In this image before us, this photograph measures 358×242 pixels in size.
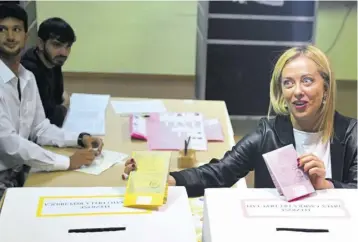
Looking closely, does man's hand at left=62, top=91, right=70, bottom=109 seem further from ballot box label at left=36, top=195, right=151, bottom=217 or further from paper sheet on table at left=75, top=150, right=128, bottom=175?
ballot box label at left=36, top=195, right=151, bottom=217

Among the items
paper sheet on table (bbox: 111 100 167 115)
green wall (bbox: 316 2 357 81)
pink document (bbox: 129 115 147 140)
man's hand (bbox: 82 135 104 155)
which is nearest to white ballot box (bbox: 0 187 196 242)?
man's hand (bbox: 82 135 104 155)

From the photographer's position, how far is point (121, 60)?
4262mm

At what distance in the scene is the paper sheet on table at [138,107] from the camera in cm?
241

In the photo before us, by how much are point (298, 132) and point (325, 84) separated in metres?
0.17

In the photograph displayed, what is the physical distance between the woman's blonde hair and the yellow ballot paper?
0.44m

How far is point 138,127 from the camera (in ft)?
7.30

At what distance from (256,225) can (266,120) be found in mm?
722

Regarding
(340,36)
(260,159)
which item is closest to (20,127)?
(260,159)

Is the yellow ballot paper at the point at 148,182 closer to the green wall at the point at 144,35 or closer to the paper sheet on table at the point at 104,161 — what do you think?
the paper sheet on table at the point at 104,161

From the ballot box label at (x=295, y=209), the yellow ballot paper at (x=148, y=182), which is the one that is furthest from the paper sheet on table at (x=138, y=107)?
the ballot box label at (x=295, y=209)

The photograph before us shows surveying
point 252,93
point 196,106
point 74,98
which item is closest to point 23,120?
point 74,98

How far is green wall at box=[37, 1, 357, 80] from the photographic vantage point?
4.12 m

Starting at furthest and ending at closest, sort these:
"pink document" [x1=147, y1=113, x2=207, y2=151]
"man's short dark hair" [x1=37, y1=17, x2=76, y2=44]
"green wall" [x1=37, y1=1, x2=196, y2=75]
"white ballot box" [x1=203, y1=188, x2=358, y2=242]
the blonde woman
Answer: "green wall" [x1=37, y1=1, x2=196, y2=75] → "man's short dark hair" [x1=37, y1=17, x2=76, y2=44] → "pink document" [x1=147, y1=113, x2=207, y2=151] → the blonde woman → "white ballot box" [x1=203, y1=188, x2=358, y2=242]

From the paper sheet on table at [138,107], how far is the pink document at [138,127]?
0.20 ft
